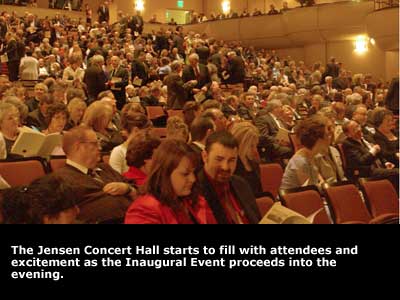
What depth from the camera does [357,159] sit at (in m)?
6.63

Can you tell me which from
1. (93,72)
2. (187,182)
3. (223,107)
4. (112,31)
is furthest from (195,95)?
(112,31)

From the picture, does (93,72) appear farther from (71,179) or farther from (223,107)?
(71,179)

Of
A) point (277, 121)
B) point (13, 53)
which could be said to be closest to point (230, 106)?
point (277, 121)

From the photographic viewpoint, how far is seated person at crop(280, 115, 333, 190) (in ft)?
17.3

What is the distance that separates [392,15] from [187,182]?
16705 mm

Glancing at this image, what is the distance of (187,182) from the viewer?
320 cm

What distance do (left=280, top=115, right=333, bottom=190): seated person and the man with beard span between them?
1.62m

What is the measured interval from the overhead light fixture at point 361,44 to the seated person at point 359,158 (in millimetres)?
16685

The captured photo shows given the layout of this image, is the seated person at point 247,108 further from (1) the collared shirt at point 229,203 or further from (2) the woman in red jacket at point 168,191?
(2) the woman in red jacket at point 168,191

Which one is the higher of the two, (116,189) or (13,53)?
(13,53)

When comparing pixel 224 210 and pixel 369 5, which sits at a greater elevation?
pixel 369 5

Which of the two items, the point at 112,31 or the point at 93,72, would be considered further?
the point at 112,31

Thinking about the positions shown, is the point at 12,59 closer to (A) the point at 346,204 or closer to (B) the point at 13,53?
(B) the point at 13,53

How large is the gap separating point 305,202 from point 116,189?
1.40 metres
